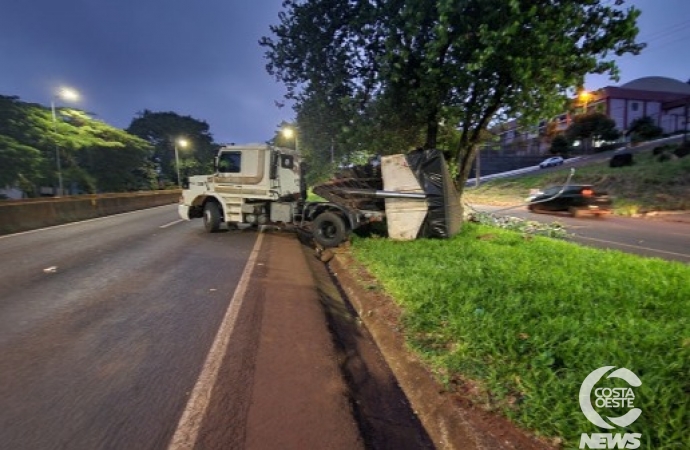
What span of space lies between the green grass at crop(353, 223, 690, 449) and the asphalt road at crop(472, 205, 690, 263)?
3.43 m

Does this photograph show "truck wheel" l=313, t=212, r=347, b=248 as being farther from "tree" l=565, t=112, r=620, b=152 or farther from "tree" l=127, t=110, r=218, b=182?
"tree" l=127, t=110, r=218, b=182

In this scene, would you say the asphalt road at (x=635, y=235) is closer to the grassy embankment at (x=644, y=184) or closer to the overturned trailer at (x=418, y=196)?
the grassy embankment at (x=644, y=184)

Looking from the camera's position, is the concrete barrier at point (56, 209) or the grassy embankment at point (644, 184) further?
the grassy embankment at point (644, 184)

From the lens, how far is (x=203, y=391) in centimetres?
332

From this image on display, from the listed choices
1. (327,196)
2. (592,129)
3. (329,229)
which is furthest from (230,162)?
(592,129)

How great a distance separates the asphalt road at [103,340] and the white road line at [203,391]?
71mm

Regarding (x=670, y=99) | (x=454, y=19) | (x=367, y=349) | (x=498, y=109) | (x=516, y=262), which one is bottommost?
(x=367, y=349)

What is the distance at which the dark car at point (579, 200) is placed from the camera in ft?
58.2

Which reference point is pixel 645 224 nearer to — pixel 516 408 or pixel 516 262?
pixel 516 262

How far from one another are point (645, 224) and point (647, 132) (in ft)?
118

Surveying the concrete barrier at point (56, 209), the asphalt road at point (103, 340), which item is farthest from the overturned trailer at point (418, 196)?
the concrete barrier at point (56, 209)

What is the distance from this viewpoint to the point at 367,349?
449 cm

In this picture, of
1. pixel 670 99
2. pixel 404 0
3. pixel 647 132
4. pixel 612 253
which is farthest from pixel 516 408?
pixel 670 99

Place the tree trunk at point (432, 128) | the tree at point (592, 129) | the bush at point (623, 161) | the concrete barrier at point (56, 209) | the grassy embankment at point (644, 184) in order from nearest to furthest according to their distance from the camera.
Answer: the tree trunk at point (432, 128) < the concrete barrier at point (56, 209) < the grassy embankment at point (644, 184) < the bush at point (623, 161) < the tree at point (592, 129)
